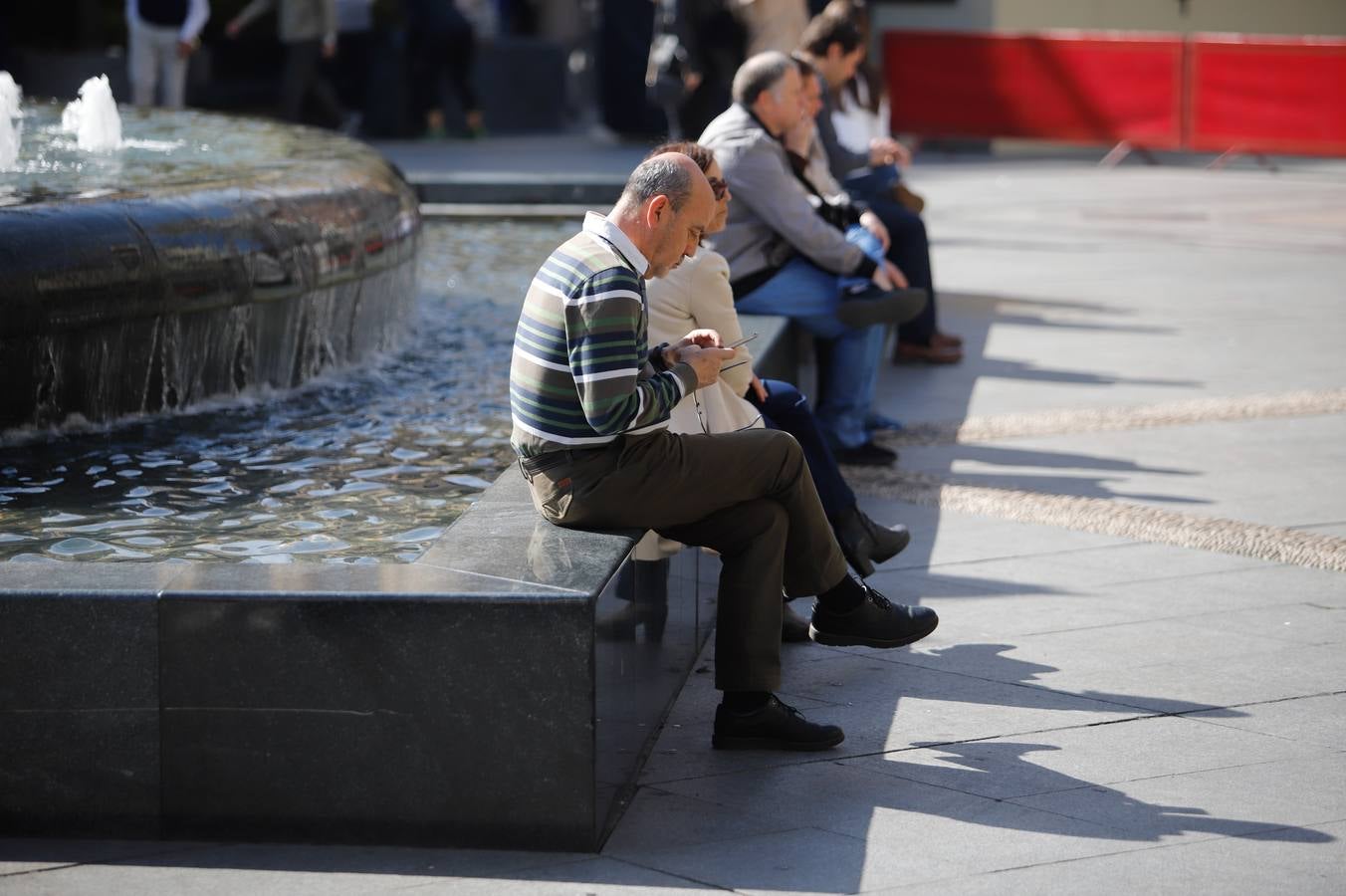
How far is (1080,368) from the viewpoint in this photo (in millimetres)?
9711

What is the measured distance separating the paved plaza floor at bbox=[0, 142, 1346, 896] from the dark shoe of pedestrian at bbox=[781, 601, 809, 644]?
0.25 ft

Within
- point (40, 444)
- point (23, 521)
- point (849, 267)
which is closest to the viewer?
point (23, 521)

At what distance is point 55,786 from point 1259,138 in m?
17.5

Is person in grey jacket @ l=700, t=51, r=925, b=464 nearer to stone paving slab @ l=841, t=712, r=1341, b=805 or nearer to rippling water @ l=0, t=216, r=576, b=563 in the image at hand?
rippling water @ l=0, t=216, r=576, b=563

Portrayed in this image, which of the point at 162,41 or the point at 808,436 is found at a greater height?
the point at 162,41

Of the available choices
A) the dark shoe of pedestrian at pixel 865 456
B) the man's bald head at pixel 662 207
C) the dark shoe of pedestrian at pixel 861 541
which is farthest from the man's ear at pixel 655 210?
the dark shoe of pedestrian at pixel 865 456

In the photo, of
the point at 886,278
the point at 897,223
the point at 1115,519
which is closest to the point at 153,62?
the point at 897,223

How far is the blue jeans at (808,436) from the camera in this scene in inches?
218

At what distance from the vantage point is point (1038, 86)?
68.2 ft

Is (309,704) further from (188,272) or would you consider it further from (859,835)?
(188,272)

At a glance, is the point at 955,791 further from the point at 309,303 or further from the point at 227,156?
the point at 227,156

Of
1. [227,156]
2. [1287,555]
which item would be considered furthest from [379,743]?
[227,156]

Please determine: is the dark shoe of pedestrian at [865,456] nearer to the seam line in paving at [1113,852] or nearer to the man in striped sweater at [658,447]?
the man in striped sweater at [658,447]

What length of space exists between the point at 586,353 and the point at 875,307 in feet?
11.1
